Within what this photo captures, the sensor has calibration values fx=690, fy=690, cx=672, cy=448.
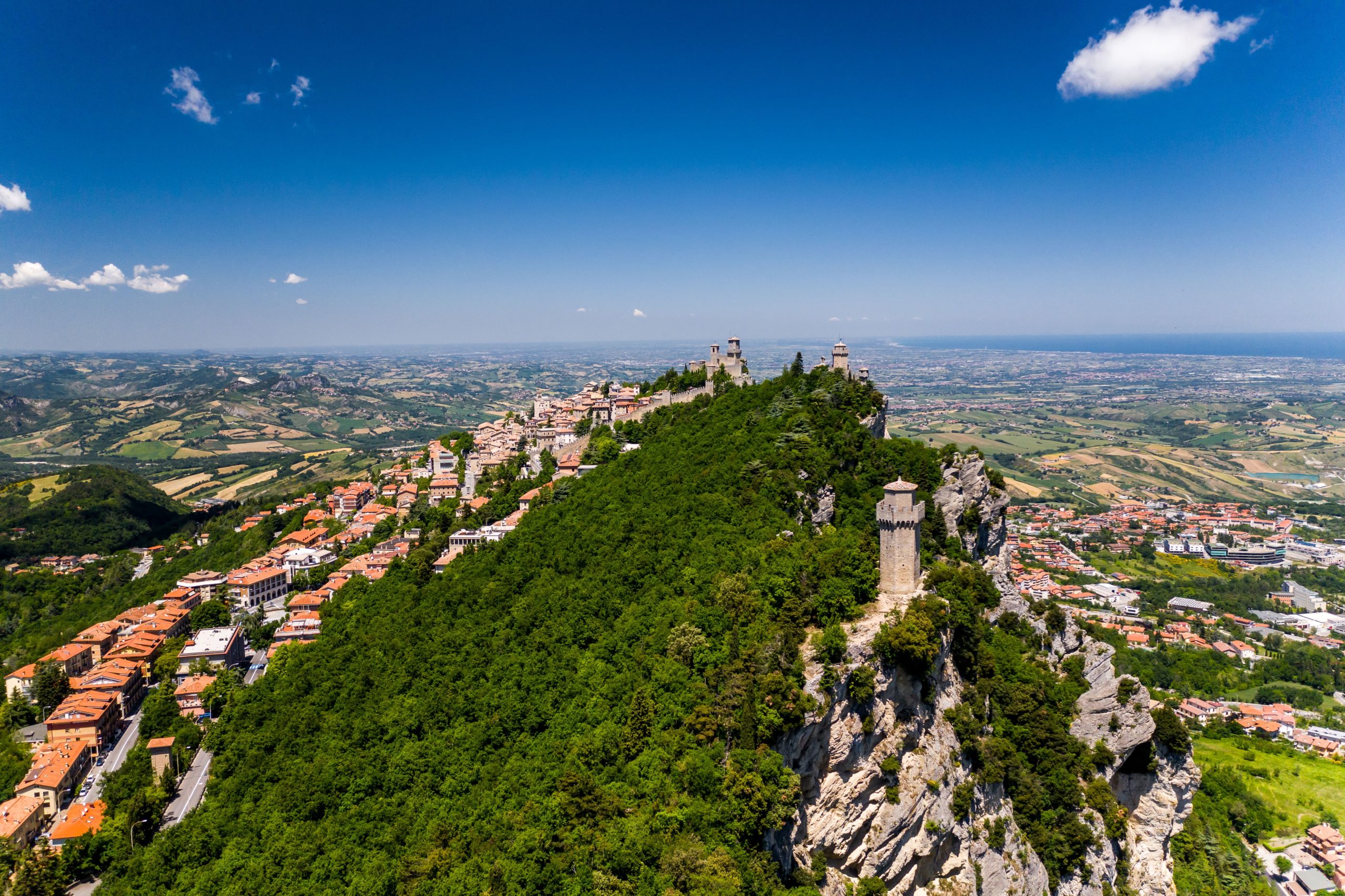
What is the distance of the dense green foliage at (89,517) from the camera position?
3430 inches

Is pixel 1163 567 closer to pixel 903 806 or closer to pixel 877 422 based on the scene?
pixel 877 422

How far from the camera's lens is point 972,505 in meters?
37.2

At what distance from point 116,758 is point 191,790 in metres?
6.65

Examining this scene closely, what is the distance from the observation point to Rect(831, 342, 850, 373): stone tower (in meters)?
47.5

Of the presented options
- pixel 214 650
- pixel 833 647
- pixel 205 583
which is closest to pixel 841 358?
pixel 833 647

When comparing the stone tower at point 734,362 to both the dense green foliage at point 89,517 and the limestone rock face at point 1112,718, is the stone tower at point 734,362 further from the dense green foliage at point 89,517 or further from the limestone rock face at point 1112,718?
the dense green foliage at point 89,517

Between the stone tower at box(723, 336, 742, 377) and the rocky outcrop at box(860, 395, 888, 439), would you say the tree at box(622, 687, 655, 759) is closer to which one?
the rocky outcrop at box(860, 395, 888, 439)

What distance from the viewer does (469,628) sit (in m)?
37.8

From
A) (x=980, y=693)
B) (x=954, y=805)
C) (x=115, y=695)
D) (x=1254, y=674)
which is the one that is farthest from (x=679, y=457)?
(x=1254, y=674)

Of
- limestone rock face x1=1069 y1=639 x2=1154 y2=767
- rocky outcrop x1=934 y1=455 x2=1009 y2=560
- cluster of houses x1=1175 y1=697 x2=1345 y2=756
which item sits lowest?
cluster of houses x1=1175 y1=697 x2=1345 y2=756

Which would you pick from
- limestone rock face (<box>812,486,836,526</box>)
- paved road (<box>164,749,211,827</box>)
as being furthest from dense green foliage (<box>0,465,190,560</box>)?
limestone rock face (<box>812,486,836,526</box>)

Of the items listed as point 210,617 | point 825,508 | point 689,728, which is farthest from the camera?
point 210,617

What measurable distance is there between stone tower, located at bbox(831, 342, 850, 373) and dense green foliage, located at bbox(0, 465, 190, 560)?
89620 mm

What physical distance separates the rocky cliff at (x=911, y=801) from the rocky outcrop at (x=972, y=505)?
889 centimetres
